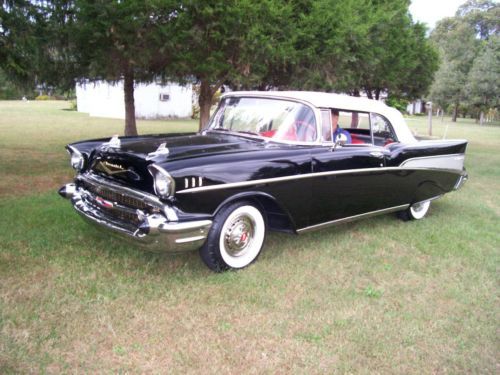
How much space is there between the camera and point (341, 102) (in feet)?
16.7

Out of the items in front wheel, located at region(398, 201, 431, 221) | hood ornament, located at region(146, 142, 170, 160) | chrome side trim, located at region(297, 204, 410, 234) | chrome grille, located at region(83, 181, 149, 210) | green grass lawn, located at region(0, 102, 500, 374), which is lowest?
green grass lawn, located at region(0, 102, 500, 374)

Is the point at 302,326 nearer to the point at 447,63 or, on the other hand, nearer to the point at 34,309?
the point at 34,309

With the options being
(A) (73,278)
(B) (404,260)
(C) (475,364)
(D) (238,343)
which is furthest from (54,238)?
(C) (475,364)

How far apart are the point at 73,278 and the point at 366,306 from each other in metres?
2.33

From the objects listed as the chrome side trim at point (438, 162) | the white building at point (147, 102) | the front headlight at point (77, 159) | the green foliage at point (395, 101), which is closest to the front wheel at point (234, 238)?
the front headlight at point (77, 159)

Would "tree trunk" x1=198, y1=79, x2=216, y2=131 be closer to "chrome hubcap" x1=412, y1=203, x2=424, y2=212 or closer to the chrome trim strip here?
"chrome hubcap" x1=412, y1=203, x2=424, y2=212

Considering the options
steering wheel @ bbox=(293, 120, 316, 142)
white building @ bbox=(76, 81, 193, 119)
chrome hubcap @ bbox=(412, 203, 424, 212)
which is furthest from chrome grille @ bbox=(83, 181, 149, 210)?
white building @ bbox=(76, 81, 193, 119)

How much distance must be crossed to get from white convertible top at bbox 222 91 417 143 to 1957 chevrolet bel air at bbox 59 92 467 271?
0.01 metres

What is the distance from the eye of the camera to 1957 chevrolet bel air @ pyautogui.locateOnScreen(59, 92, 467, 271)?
12.1 ft

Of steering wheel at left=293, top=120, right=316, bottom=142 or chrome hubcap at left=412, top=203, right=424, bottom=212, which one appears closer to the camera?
steering wheel at left=293, top=120, right=316, bottom=142

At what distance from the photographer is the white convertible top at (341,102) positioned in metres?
4.88

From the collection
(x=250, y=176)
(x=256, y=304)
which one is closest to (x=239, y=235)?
(x=250, y=176)

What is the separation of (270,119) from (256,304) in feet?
6.77

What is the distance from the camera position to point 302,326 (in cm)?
330
